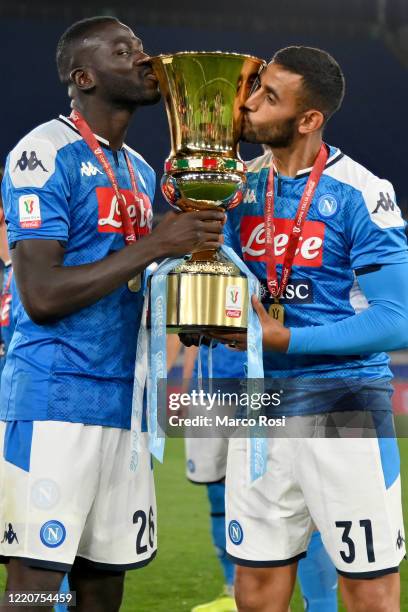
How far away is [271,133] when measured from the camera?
231cm

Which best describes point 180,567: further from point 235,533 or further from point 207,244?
point 207,244

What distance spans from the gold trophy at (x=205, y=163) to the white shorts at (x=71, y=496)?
0.34m

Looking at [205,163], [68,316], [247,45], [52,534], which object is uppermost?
[247,45]

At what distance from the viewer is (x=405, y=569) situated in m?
4.29

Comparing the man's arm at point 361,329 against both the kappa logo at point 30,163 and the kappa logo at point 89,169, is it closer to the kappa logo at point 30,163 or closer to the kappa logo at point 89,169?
the kappa logo at point 89,169

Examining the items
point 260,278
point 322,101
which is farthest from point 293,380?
point 322,101

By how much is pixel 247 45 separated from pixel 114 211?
14079 millimetres

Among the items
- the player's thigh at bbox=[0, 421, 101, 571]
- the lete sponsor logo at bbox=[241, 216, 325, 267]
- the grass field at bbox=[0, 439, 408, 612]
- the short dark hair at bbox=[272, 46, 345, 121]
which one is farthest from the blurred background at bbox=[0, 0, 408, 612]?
the player's thigh at bbox=[0, 421, 101, 571]

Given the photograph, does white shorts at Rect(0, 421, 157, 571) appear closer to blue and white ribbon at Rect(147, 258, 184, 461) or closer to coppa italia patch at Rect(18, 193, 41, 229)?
blue and white ribbon at Rect(147, 258, 184, 461)

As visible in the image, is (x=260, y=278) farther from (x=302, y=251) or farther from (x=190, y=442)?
(x=190, y=442)

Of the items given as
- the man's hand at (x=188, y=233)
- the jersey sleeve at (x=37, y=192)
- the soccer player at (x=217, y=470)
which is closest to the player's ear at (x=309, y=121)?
the man's hand at (x=188, y=233)

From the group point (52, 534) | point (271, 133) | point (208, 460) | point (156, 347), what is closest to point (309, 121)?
point (271, 133)

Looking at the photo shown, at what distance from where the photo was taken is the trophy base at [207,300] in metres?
2.15

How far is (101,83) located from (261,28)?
46.2 feet
